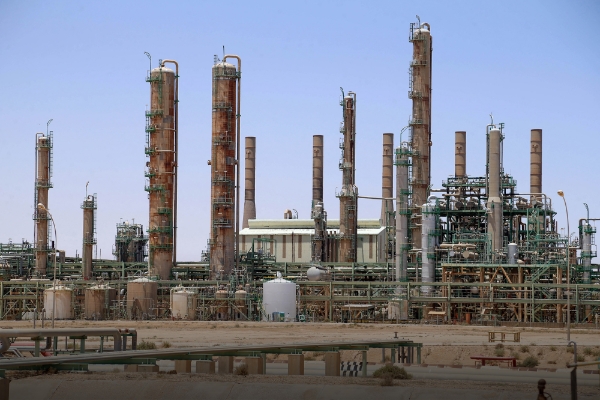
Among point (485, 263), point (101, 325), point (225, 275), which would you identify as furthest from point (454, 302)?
point (101, 325)

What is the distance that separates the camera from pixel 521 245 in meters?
70.1

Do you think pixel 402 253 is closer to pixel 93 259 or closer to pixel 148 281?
pixel 148 281

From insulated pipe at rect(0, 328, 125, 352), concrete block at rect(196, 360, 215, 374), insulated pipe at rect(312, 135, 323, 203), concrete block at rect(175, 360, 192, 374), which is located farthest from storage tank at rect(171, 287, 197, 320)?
concrete block at rect(196, 360, 215, 374)

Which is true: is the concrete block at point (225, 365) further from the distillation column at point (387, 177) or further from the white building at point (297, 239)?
the distillation column at point (387, 177)

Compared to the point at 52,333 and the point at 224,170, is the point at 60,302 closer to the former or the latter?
the point at 224,170

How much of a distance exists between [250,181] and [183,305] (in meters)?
32.5

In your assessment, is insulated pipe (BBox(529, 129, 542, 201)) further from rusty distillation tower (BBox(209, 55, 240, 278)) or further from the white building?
rusty distillation tower (BBox(209, 55, 240, 278))

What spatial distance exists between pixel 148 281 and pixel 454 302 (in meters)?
18.6

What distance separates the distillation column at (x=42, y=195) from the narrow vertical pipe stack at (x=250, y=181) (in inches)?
932

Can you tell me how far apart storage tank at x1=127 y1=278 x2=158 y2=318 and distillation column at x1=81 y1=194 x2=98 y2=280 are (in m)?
8.94

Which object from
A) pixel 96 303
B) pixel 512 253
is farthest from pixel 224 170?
pixel 512 253

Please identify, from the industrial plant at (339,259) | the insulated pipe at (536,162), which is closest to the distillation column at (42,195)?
the industrial plant at (339,259)

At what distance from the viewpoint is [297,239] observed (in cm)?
9056

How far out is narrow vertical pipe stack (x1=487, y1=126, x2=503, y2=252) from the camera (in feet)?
223
